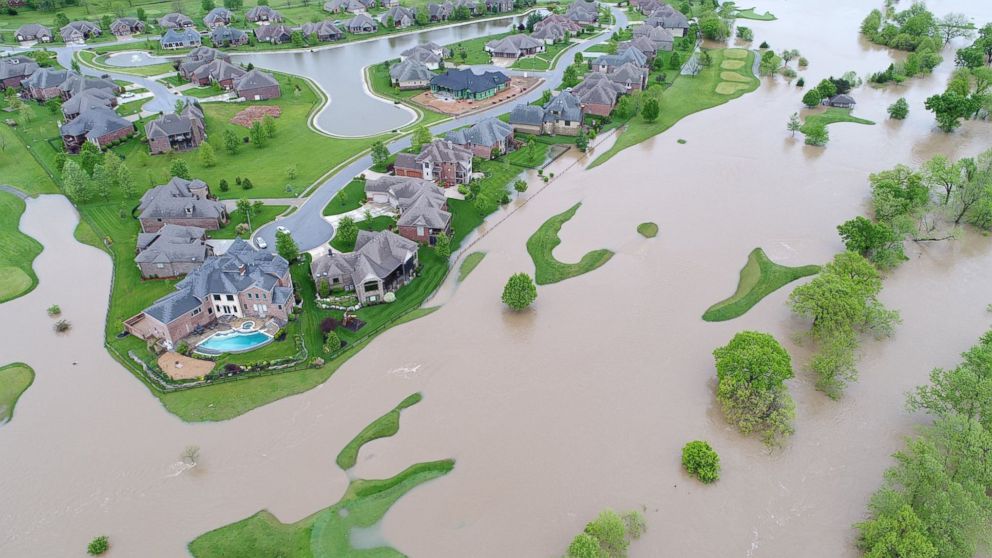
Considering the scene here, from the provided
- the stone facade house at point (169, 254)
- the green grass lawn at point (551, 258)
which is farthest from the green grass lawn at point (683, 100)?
the stone facade house at point (169, 254)

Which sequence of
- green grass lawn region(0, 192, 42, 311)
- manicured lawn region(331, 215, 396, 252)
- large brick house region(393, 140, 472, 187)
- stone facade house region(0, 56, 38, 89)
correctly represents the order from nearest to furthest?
green grass lawn region(0, 192, 42, 311) < manicured lawn region(331, 215, 396, 252) < large brick house region(393, 140, 472, 187) < stone facade house region(0, 56, 38, 89)

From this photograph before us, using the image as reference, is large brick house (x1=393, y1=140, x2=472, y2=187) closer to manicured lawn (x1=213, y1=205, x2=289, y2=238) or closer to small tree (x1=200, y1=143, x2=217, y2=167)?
manicured lawn (x1=213, y1=205, x2=289, y2=238)

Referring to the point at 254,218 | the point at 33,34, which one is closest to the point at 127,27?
the point at 33,34

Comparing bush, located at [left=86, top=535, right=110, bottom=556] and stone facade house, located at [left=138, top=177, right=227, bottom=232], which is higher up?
stone facade house, located at [left=138, top=177, right=227, bottom=232]

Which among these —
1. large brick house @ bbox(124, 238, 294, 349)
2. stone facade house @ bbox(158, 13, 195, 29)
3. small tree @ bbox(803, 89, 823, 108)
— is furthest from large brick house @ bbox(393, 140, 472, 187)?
stone facade house @ bbox(158, 13, 195, 29)

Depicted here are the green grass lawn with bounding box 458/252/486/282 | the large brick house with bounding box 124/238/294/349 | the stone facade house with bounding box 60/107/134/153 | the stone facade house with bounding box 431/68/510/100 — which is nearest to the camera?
the large brick house with bounding box 124/238/294/349

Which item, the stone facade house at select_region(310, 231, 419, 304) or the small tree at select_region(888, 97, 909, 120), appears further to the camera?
the small tree at select_region(888, 97, 909, 120)

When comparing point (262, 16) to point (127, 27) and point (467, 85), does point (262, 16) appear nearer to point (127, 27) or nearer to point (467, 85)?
point (127, 27)
